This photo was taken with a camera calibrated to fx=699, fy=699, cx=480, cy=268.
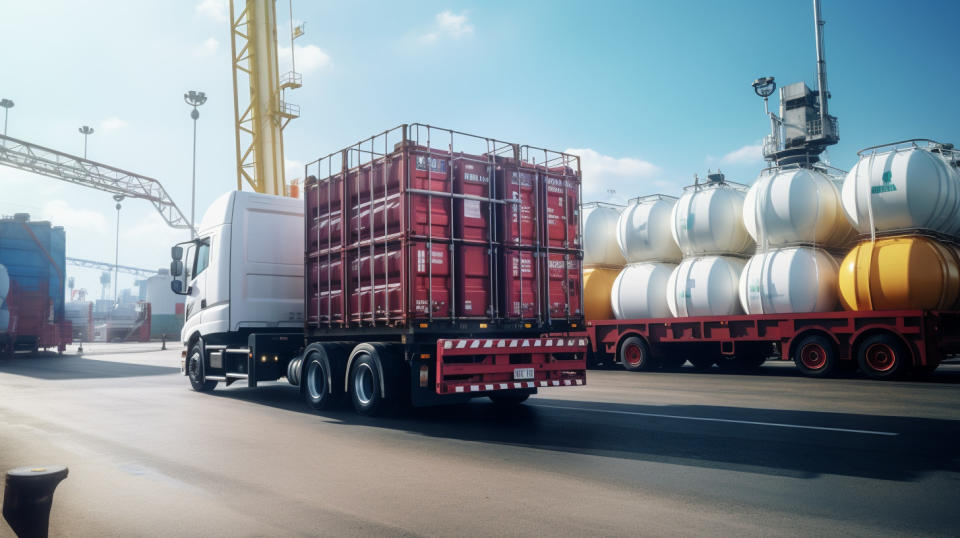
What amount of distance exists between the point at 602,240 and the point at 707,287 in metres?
4.87

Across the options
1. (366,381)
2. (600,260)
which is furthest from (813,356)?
(366,381)

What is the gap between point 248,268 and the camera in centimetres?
1334

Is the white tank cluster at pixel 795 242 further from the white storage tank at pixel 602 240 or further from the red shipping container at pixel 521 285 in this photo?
the red shipping container at pixel 521 285

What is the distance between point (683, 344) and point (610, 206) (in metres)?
5.92

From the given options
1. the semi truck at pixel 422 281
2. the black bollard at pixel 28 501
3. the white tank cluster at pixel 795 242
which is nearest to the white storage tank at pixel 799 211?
the white tank cluster at pixel 795 242

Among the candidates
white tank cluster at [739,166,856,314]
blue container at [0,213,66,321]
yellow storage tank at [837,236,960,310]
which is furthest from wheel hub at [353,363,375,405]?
blue container at [0,213,66,321]

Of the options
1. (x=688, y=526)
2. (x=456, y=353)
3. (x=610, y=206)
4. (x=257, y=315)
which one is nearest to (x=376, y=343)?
(x=456, y=353)

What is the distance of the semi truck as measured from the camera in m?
9.94

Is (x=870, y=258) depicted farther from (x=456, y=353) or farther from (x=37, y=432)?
(x=37, y=432)

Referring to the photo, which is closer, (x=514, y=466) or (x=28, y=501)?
(x=28, y=501)

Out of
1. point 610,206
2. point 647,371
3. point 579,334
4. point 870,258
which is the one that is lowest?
point 647,371

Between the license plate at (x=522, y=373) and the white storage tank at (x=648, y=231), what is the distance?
39.4 feet

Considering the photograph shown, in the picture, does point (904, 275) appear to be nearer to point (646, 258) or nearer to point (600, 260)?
point (646, 258)

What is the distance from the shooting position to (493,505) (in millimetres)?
5305
